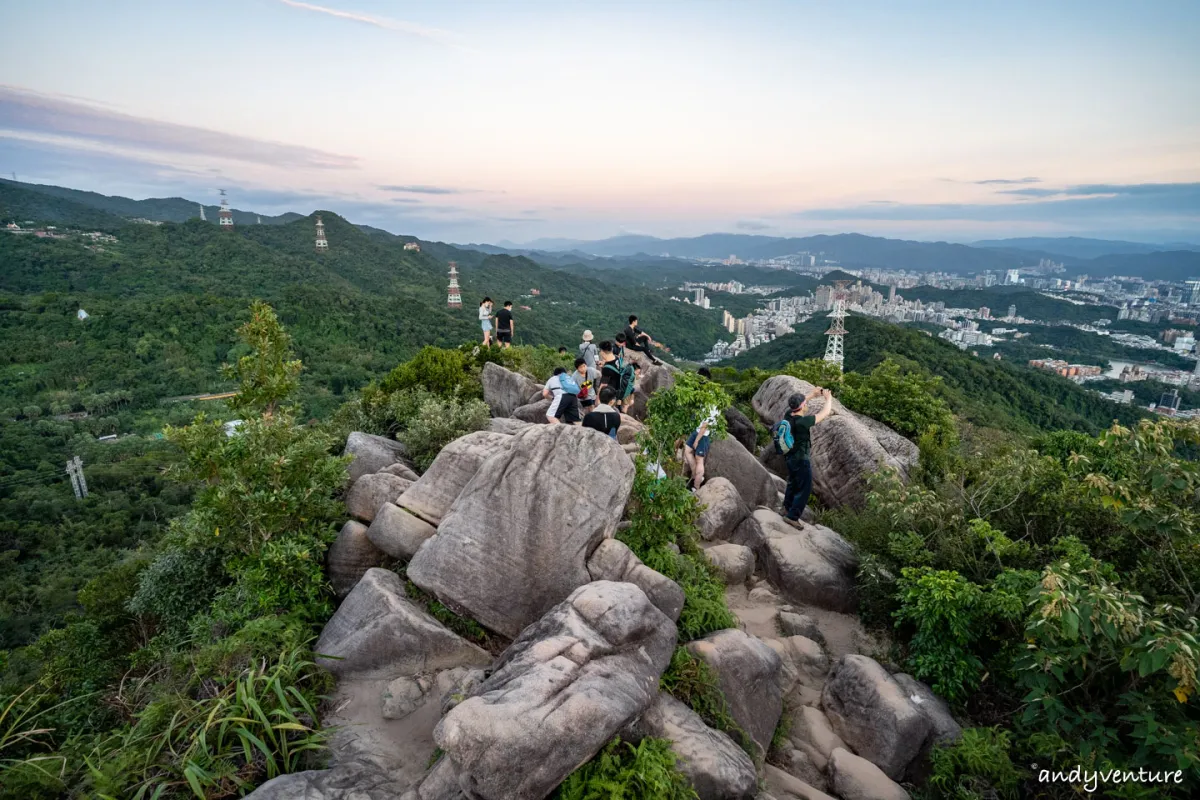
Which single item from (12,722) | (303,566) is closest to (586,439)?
(303,566)

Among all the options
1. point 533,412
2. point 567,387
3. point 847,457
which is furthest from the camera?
point 533,412

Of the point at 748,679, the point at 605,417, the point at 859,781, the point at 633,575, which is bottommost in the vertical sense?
the point at 859,781

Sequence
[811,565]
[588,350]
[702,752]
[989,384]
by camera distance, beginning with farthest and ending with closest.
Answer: [989,384] → [588,350] → [811,565] → [702,752]

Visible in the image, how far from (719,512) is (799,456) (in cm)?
184

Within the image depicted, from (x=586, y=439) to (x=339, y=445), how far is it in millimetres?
6315

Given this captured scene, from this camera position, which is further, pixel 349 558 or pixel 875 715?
pixel 349 558

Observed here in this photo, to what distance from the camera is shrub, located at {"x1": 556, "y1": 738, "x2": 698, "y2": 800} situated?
4.36 meters

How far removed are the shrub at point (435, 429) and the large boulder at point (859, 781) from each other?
7615mm

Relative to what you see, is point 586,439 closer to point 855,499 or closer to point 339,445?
point 339,445

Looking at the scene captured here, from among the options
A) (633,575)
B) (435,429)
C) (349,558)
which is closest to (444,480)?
(349,558)

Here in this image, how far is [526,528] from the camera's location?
6738 mm

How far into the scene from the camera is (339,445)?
10.9 metres

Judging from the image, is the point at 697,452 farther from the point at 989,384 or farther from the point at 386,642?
the point at 989,384

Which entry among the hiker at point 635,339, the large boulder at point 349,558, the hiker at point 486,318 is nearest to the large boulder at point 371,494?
the large boulder at point 349,558
